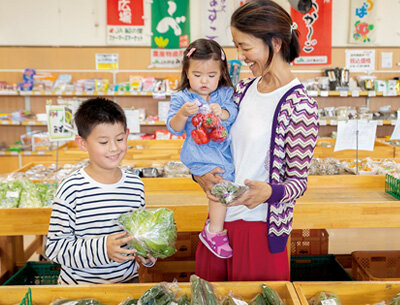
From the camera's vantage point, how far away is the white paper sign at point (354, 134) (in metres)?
2.82

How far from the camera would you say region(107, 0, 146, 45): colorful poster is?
19.6ft

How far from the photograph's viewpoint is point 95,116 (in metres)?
1.51

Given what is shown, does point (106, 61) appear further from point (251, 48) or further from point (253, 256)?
point (253, 256)

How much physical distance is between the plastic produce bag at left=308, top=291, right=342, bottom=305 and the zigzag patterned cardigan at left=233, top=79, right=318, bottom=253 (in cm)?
29

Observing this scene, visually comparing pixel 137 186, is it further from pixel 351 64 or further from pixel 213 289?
pixel 351 64

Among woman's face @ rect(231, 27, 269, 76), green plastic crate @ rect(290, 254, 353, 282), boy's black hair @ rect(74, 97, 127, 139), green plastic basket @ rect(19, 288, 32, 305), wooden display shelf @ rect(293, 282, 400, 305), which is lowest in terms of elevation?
green plastic crate @ rect(290, 254, 353, 282)

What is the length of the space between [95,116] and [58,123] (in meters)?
1.48

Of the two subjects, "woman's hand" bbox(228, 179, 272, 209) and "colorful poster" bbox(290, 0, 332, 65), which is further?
"colorful poster" bbox(290, 0, 332, 65)

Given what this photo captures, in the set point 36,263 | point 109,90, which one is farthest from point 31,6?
point 36,263

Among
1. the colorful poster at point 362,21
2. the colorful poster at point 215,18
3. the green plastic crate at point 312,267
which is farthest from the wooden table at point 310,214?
the colorful poster at point 362,21

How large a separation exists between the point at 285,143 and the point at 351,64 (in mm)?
5491

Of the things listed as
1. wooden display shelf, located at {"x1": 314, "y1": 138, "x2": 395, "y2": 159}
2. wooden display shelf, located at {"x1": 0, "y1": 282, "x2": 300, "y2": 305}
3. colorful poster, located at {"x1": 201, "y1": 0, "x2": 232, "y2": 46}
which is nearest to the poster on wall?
colorful poster, located at {"x1": 201, "y1": 0, "x2": 232, "y2": 46}

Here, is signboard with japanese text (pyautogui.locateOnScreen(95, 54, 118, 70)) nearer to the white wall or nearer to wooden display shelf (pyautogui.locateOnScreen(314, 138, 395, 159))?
the white wall

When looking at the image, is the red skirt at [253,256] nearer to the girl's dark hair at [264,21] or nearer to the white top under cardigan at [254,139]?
the white top under cardigan at [254,139]
